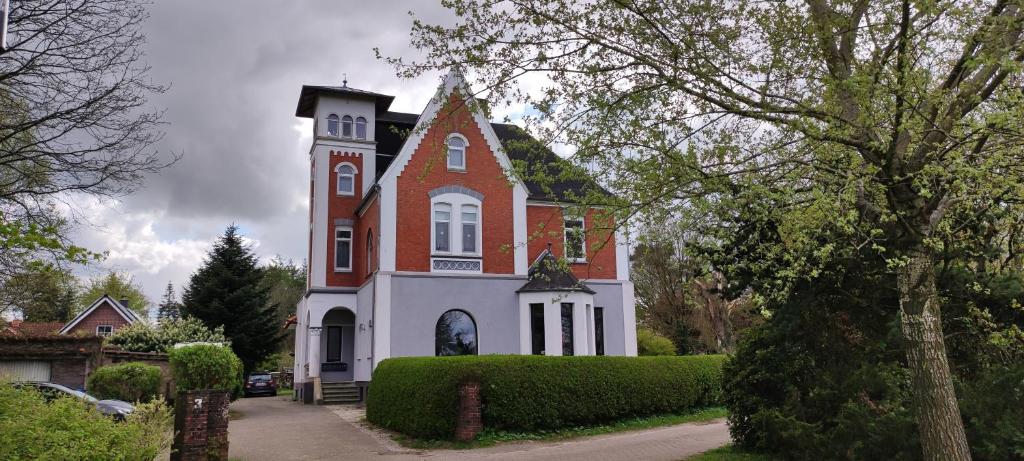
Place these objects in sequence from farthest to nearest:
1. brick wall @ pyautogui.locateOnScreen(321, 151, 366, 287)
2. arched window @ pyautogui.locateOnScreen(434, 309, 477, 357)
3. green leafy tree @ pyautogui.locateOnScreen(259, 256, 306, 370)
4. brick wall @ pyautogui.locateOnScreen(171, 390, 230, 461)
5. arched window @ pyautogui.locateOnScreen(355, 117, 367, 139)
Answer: green leafy tree @ pyautogui.locateOnScreen(259, 256, 306, 370), arched window @ pyautogui.locateOnScreen(355, 117, 367, 139), brick wall @ pyautogui.locateOnScreen(321, 151, 366, 287), arched window @ pyautogui.locateOnScreen(434, 309, 477, 357), brick wall @ pyautogui.locateOnScreen(171, 390, 230, 461)

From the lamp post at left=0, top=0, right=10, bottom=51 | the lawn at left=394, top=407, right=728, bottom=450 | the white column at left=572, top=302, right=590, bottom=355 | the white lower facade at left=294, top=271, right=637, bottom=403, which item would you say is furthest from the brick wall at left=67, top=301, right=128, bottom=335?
the lamp post at left=0, top=0, right=10, bottom=51

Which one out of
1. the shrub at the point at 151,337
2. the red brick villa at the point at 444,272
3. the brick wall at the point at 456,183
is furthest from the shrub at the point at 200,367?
the shrub at the point at 151,337

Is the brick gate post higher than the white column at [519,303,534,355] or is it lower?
lower

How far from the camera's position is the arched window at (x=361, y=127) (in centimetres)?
2791

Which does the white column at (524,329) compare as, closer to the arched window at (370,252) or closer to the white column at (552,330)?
the white column at (552,330)

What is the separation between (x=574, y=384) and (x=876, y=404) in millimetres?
7434

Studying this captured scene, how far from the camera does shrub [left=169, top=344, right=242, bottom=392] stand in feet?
46.9

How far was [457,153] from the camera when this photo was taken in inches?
931

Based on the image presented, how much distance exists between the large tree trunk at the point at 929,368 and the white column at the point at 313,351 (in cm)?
A: 2184

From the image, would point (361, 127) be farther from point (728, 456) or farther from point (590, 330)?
point (728, 456)

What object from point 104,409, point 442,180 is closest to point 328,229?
point 442,180

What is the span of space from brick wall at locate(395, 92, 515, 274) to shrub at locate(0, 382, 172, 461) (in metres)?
14.1

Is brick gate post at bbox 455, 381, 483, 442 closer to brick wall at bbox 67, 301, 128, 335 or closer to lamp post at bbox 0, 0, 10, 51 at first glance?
lamp post at bbox 0, 0, 10, 51

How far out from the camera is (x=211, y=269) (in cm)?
3691
